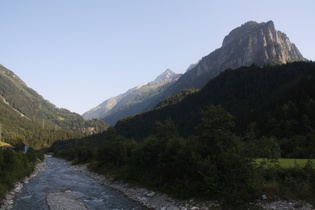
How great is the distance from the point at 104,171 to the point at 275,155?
51035 millimetres

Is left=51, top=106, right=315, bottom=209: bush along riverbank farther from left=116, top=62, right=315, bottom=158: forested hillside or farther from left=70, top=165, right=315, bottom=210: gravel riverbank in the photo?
left=116, top=62, right=315, bottom=158: forested hillside

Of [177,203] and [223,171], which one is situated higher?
[223,171]

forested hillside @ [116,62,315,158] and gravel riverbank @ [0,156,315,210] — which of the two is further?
forested hillside @ [116,62,315,158]

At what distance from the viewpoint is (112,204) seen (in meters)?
33.1

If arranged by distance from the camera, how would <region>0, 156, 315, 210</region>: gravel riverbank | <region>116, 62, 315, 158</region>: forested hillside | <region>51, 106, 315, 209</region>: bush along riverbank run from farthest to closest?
<region>116, 62, 315, 158</region>: forested hillside, <region>51, 106, 315, 209</region>: bush along riverbank, <region>0, 156, 315, 210</region>: gravel riverbank

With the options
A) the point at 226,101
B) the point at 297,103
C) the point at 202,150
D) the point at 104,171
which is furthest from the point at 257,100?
the point at 202,150

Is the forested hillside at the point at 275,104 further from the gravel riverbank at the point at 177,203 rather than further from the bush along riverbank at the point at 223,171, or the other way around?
the gravel riverbank at the point at 177,203

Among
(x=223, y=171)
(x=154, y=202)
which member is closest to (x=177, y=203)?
(x=154, y=202)

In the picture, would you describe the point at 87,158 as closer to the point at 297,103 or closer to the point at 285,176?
the point at 297,103

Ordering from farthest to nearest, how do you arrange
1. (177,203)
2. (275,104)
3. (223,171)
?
(275,104) < (177,203) < (223,171)

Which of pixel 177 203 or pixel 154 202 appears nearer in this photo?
pixel 177 203

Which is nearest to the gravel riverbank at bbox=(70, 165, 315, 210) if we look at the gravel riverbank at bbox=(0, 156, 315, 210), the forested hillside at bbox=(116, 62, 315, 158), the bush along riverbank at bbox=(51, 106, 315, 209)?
the gravel riverbank at bbox=(0, 156, 315, 210)

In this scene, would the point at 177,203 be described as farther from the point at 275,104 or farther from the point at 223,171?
the point at 275,104

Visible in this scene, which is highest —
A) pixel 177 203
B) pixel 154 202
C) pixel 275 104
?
pixel 275 104
